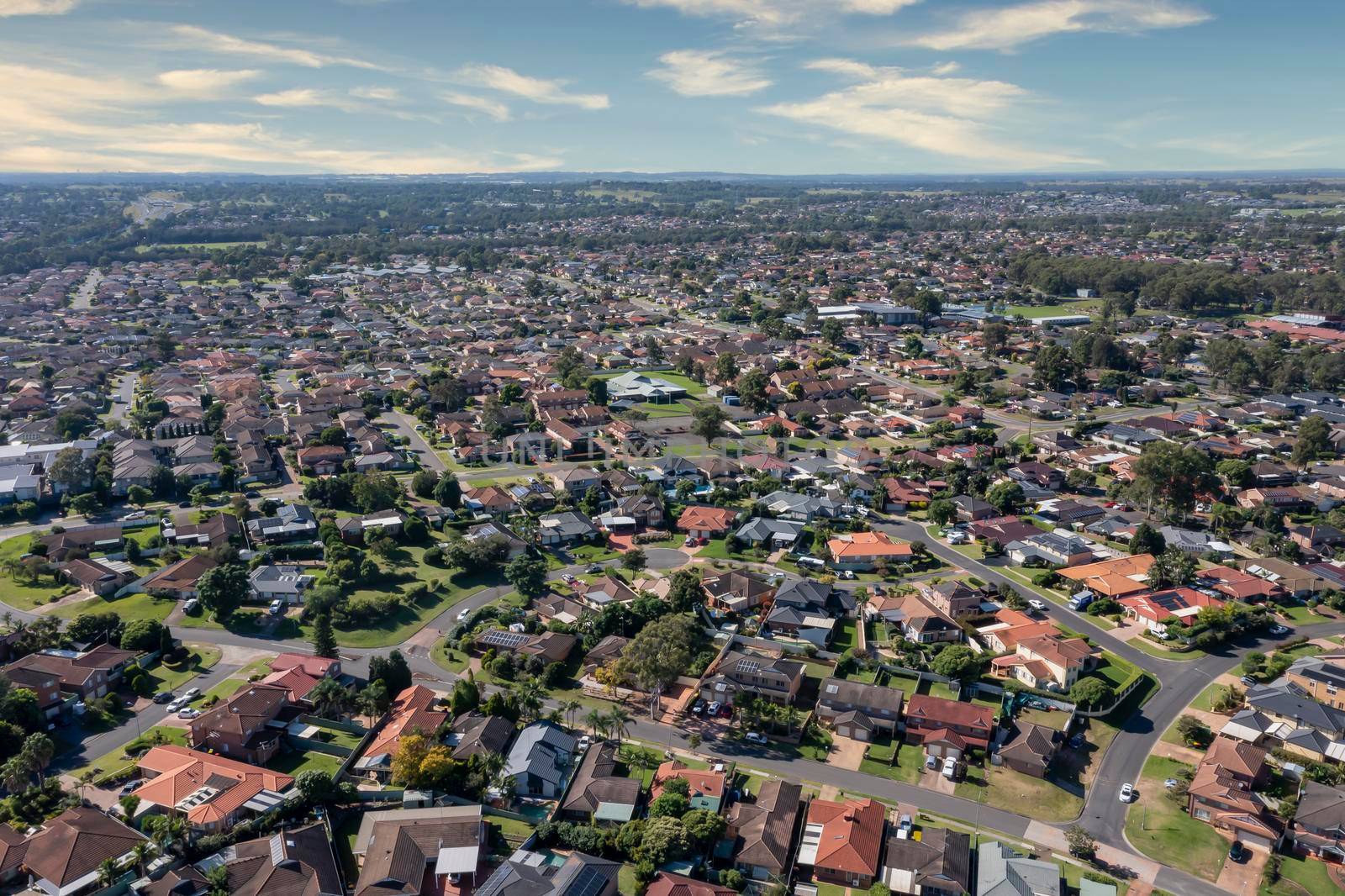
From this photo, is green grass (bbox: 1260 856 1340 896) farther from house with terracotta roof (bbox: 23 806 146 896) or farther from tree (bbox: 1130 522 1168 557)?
house with terracotta roof (bbox: 23 806 146 896)

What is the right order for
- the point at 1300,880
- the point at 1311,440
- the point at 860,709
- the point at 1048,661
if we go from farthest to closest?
the point at 1311,440 < the point at 1048,661 < the point at 860,709 < the point at 1300,880

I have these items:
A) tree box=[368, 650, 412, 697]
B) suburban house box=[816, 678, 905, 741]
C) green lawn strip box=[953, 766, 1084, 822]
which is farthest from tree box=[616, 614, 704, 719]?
green lawn strip box=[953, 766, 1084, 822]

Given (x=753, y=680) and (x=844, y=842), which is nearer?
(x=844, y=842)

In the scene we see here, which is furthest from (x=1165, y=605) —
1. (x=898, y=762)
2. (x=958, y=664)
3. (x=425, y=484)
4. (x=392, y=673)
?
(x=425, y=484)

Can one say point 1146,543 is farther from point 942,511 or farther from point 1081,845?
point 1081,845

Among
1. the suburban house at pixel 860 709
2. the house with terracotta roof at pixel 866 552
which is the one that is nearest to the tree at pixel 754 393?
the house with terracotta roof at pixel 866 552

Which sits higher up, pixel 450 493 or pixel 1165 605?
pixel 450 493

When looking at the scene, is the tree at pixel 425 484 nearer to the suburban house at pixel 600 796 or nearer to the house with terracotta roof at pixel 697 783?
the suburban house at pixel 600 796
